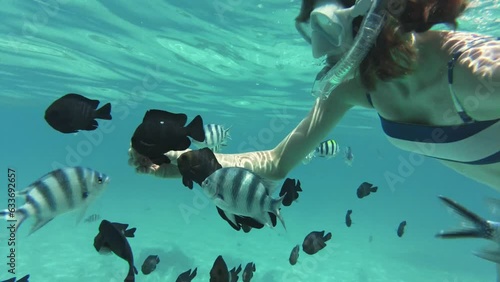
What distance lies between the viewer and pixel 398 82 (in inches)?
93.7

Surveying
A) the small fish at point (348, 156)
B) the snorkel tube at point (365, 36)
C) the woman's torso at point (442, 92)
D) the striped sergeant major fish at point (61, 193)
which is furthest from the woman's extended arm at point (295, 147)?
the small fish at point (348, 156)

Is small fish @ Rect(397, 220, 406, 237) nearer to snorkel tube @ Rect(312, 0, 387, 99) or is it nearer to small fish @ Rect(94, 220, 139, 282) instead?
snorkel tube @ Rect(312, 0, 387, 99)

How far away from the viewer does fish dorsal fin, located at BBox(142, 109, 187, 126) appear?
6.63 feet

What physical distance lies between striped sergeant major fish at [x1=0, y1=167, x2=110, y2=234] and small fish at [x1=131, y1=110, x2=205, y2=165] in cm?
65

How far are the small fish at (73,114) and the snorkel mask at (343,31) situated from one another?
5.26ft

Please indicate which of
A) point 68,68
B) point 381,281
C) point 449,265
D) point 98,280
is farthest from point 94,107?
point 449,265

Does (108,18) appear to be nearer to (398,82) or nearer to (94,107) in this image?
(94,107)

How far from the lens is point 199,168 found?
2141 mm

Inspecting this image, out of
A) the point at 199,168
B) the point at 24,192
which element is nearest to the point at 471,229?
the point at 199,168

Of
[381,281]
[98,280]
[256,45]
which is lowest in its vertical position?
[381,281]

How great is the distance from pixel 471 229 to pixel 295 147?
71.8 inches

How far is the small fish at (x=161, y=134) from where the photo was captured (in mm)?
2020

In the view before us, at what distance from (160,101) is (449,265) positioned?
100 ft

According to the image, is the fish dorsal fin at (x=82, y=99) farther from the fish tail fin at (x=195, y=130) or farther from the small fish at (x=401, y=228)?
the small fish at (x=401, y=228)
